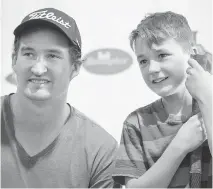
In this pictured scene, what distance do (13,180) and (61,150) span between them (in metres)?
0.14

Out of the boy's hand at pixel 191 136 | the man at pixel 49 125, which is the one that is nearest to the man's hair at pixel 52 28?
the man at pixel 49 125

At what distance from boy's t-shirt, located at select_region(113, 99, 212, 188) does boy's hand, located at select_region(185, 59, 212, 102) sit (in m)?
0.07

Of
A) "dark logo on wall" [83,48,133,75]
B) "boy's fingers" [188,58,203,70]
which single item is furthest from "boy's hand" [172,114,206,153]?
→ "dark logo on wall" [83,48,133,75]

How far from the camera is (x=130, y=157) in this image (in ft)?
2.50

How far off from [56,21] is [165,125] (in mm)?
384

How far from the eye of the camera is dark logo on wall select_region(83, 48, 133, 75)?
868 millimetres

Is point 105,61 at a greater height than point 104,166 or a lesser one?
greater

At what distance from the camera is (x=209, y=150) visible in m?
0.71

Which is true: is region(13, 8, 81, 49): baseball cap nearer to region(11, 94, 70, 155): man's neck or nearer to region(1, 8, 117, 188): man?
region(1, 8, 117, 188): man

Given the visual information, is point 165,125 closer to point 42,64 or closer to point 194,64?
point 194,64

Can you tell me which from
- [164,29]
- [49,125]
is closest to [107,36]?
[164,29]

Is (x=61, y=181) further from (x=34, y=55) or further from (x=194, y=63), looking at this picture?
(x=194, y=63)

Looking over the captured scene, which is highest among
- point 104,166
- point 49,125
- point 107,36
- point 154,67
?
point 107,36

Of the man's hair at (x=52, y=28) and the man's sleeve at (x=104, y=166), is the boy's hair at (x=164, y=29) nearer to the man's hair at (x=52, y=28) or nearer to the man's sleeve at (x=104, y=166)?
the man's hair at (x=52, y=28)
